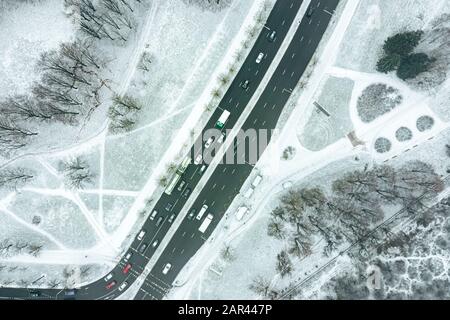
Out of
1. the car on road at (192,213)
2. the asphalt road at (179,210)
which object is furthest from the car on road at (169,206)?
the car on road at (192,213)

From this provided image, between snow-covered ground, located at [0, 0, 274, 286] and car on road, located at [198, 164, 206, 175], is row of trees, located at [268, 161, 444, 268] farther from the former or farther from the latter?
snow-covered ground, located at [0, 0, 274, 286]

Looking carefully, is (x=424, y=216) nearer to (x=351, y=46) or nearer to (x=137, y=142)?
(x=351, y=46)

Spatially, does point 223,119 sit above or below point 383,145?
below

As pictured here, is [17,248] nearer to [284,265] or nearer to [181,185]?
[181,185]

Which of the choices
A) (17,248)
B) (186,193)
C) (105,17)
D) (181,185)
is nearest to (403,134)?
(186,193)

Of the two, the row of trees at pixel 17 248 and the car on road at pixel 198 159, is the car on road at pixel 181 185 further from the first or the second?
the row of trees at pixel 17 248

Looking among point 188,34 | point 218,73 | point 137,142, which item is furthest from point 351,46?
point 137,142

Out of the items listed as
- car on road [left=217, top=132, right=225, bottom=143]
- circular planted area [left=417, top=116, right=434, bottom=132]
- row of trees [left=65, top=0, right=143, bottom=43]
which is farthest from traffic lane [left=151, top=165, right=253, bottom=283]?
circular planted area [left=417, top=116, right=434, bottom=132]
